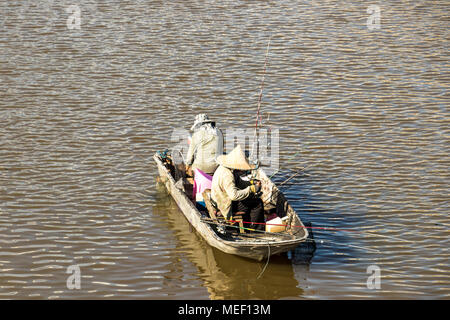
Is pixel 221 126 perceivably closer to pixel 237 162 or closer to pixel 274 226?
pixel 237 162

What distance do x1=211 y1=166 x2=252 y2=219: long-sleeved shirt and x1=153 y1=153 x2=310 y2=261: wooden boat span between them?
0.98 ft

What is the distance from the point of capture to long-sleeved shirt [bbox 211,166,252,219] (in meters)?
11.6

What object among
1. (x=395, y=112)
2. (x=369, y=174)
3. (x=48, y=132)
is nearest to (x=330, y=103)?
(x=395, y=112)

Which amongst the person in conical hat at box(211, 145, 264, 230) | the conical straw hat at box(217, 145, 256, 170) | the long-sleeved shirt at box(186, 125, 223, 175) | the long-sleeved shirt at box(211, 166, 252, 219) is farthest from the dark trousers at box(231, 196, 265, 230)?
the long-sleeved shirt at box(186, 125, 223, 175)

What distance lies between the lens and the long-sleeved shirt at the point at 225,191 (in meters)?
11.6

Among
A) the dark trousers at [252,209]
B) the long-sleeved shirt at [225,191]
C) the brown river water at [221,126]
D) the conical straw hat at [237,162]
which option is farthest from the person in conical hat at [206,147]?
the dark trousers at [252,209]

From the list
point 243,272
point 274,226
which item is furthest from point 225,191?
point 243,272

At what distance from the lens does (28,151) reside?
16.4 m

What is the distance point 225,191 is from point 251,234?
2.55ft

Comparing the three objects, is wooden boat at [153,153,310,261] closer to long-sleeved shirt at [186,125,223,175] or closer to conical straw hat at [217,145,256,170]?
long-sleeved shirt at [186,125,223,175]
